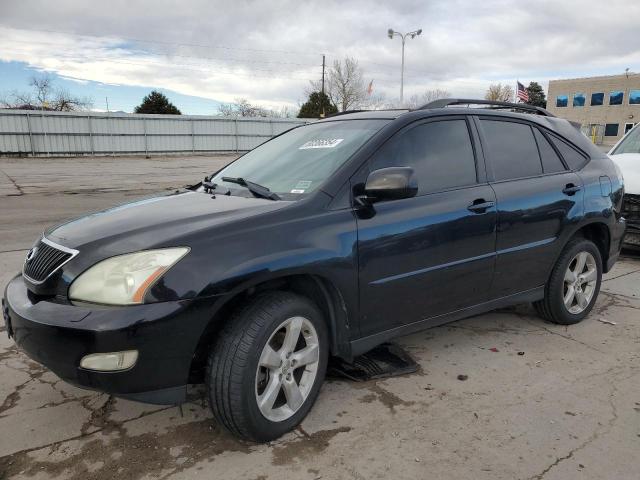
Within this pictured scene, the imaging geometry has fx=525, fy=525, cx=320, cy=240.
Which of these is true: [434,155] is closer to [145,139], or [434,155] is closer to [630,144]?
[630,144]

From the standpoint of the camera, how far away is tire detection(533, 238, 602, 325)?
4141 millimetres

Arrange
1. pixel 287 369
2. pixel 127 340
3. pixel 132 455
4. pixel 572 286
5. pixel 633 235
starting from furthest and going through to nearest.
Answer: pixel 633 235 → pixel 572 286 → pixel 287 369 → pixel 132 455 → pixel 127 340

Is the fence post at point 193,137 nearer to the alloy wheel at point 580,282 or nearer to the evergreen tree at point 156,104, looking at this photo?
the evergreen tree at point 156,104

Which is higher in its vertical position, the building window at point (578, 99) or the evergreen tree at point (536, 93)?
the evergreen tree at point (536, 93)

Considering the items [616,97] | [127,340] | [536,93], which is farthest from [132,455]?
[536,93]

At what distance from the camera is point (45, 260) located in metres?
2.64

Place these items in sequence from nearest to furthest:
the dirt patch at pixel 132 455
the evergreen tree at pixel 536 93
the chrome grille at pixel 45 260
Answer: the dirt patch at pixel 132 455
the chrome grille at pixel 45 260
the evergreen tree at pixel 536 93

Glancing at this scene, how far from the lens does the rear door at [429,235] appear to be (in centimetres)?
296

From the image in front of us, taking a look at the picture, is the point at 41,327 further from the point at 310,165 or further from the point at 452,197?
the point at 452,197

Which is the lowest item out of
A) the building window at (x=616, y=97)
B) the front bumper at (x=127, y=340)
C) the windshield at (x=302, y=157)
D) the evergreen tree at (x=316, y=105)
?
the front bumper at (x=127, y=340)

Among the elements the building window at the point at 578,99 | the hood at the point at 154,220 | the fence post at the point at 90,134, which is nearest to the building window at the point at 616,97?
the building window at the point at 578,99

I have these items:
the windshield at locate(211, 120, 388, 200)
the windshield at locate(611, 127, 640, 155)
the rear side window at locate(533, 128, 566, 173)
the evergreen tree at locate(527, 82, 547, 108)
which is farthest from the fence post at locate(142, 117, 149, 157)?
the evergreen tree at locate(527, 82, 547, 108)

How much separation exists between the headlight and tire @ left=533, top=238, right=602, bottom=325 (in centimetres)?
304

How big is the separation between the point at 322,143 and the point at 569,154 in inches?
86.2
